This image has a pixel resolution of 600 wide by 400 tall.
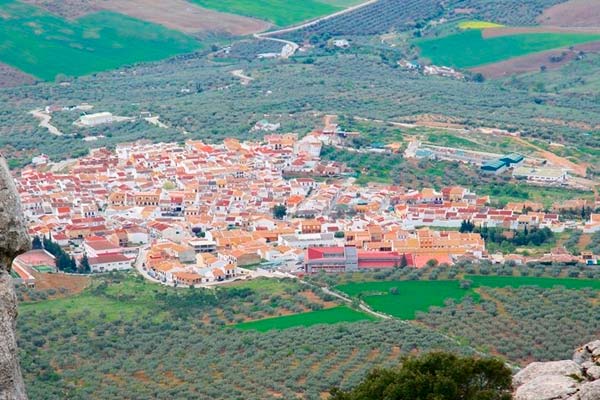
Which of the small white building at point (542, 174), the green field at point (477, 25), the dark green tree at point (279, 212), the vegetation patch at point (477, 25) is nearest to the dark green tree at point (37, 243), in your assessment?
the dark green tree at point (279, 212)

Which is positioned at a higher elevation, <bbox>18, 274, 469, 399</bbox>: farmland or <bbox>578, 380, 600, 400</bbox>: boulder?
<bbox>578, 380, 600, 400</bbox>: boulder

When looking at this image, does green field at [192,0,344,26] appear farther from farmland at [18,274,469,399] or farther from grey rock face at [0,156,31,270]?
grey rock face at [0,156,31,270]

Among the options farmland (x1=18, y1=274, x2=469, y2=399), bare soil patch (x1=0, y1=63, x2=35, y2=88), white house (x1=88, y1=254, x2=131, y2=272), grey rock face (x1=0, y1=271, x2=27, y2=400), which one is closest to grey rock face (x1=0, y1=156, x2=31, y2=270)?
grey rock face (x1=0, y1=271, x2=27, y2=400)

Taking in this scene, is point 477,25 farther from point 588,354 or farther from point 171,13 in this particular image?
point 588,354

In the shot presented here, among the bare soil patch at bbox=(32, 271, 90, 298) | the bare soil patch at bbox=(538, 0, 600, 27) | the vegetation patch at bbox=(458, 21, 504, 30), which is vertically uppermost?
the bare soil patch at bbox=(538, 0, 600, 27)

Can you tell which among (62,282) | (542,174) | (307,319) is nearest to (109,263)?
(62,282)

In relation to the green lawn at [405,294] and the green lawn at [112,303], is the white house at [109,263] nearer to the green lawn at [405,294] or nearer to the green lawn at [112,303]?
the green lawn at [112,303]
